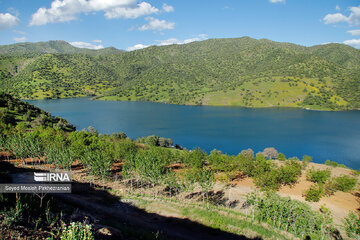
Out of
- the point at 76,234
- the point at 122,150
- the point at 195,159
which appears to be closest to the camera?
the point at 76,234

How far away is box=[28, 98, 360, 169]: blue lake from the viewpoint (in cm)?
9119

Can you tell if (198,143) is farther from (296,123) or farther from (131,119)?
(296,123)

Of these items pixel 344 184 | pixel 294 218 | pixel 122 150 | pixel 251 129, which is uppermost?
pixel 122 150

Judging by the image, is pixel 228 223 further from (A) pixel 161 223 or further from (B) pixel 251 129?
(B) pixel 251 129

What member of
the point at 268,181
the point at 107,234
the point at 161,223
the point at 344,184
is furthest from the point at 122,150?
the point at 344,184

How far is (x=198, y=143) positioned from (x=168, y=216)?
75222mm

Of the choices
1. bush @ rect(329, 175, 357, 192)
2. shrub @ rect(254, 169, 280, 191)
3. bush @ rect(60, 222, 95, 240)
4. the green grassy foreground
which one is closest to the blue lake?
the green grassy foreground

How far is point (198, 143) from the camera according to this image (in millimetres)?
97812

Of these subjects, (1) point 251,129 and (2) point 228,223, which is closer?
(2) point 228,223

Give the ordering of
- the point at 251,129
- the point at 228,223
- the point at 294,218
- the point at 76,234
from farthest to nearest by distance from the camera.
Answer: the point at 251,129 → the point at 294,218 → the point at 228,223 → the point at 76,234

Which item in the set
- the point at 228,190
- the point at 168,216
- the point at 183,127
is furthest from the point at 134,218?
the point at 183,127

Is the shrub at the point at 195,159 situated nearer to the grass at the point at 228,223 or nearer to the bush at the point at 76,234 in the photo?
the grass at the point at 228,223

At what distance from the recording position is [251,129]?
11925 centimetres

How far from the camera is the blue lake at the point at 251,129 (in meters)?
91.2
